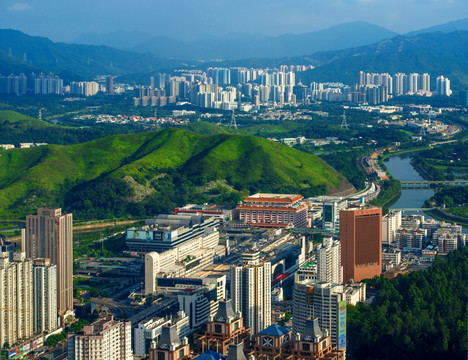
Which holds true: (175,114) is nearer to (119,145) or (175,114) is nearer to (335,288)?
(119,145)

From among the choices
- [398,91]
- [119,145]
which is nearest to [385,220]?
[119,145]

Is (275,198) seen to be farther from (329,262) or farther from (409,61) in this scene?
(409,61)

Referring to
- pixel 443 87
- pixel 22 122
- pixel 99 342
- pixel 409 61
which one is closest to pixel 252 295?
pixel 99 342

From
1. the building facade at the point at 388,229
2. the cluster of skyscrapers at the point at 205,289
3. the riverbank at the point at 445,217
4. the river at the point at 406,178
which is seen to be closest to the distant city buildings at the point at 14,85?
the river at the point at 406,178

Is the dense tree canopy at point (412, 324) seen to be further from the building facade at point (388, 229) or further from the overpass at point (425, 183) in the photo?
the overpass at point (425, 183)

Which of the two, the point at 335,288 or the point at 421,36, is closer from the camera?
the point at 335,288

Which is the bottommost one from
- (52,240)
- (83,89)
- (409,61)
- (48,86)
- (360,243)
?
(360,243)

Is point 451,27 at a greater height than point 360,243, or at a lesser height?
greater
